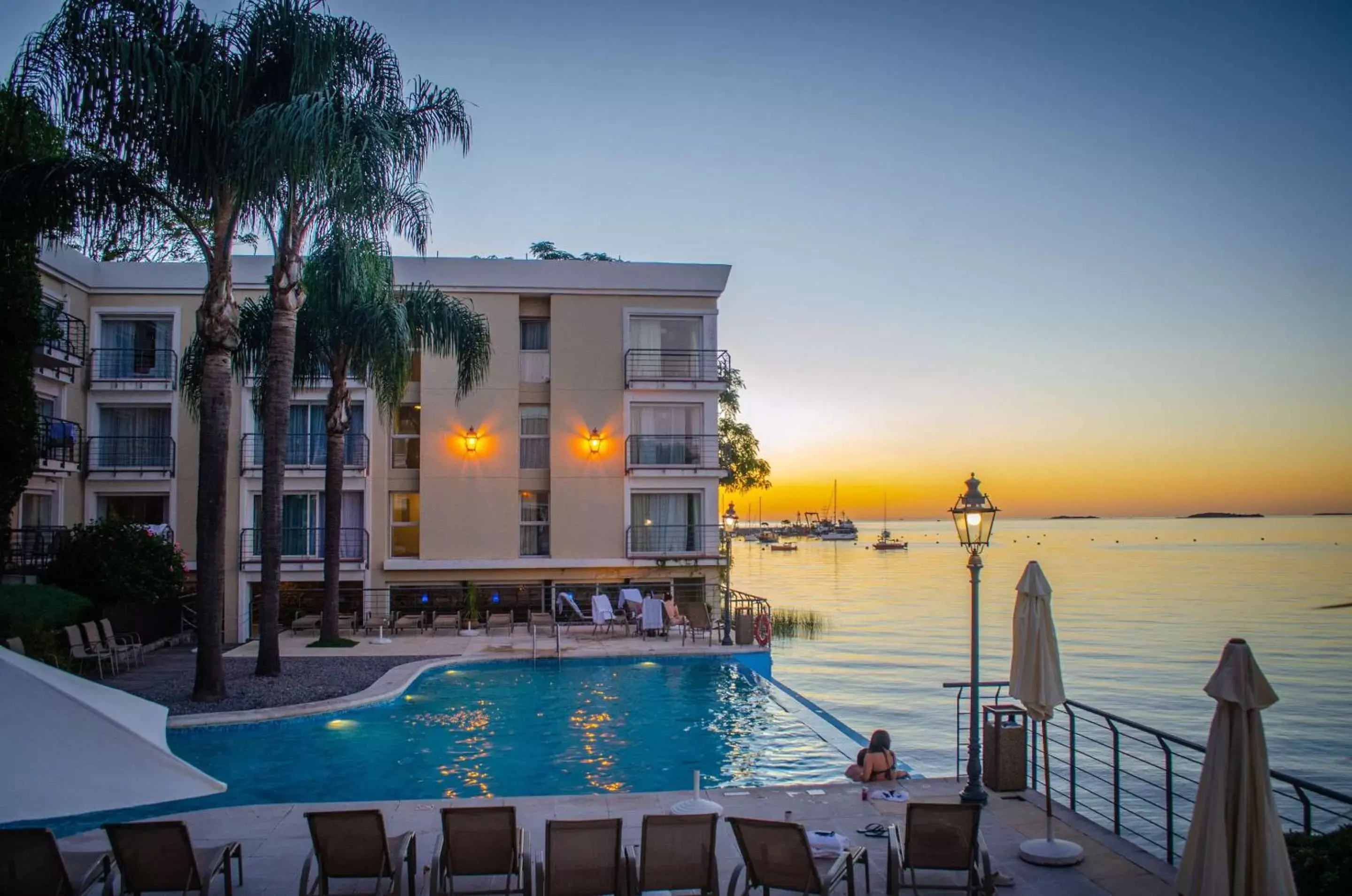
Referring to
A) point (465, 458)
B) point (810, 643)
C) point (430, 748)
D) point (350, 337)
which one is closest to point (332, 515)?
point (350, 337)

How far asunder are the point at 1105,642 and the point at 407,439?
28307mm

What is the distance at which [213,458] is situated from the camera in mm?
13398

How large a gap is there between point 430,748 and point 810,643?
74.1 feet

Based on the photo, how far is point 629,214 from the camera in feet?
110

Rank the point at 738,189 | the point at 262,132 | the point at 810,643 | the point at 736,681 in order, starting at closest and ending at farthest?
the point at 262,132, the point at 736,681, the point at 738,189, the point at 810,643

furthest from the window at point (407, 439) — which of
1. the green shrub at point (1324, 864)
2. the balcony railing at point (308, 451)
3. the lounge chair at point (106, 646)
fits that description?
the green shrub at point (1324, 864)

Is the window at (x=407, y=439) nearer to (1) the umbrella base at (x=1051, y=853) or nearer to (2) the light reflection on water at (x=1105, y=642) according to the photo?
(2) the light reflection on water at (x=1105, y=642)

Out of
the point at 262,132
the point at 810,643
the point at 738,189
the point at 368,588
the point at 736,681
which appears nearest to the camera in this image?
the point at 262,132

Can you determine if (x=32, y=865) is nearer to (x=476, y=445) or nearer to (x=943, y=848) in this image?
(x=943, y=848)

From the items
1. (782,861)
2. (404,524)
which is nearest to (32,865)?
(782,861)

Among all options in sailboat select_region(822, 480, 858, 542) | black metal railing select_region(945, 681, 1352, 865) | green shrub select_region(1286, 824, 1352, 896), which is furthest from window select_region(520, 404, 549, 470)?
sailboat select_region(822, 480, 858, 542)

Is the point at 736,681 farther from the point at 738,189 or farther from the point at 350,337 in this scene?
the point at 738,189

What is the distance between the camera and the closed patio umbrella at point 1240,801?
16.2 feet

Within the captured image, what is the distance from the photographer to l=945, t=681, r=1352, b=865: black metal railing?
9.63 meters
